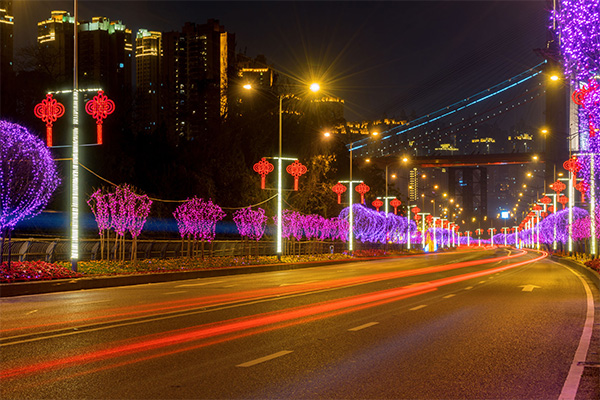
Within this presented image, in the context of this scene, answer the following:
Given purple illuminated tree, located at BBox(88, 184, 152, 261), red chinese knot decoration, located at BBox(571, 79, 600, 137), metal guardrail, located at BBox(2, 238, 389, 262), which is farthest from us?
purple illuminated tree, located at BBox(88, 184, 152, 261)

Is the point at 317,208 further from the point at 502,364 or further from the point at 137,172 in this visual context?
the point at 502,364

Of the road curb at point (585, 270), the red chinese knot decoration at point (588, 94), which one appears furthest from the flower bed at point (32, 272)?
the road curb at point (585, 270)

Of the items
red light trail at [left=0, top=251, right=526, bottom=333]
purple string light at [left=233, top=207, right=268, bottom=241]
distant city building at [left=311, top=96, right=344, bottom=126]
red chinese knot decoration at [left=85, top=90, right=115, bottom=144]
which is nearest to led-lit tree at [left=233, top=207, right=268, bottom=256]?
purple string light at [left=233, top=207, right=268, bottom=241]

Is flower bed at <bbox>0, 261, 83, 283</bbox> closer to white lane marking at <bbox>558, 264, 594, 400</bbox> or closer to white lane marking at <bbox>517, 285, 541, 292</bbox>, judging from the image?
white lane marking at <bbox>517, 285, 541, 292</bbox>

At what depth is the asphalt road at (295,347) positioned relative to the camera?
8156 mm

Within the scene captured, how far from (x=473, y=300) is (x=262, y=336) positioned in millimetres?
9469

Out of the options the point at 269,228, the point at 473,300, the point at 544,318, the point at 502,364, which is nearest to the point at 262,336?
the point at 502,364

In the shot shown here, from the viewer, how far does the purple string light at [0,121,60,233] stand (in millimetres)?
24500

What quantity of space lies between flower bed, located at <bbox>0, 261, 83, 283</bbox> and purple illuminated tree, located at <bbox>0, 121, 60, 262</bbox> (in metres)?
1.41

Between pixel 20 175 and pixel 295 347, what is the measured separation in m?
17.0

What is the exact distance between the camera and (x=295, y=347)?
36.2ft

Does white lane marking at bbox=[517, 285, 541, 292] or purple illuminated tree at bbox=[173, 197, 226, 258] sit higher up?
purple illuminated tree at bbox=[173, 197, 226, 258]

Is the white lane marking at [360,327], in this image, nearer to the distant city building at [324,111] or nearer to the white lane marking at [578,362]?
the white lane marking at [578,362]

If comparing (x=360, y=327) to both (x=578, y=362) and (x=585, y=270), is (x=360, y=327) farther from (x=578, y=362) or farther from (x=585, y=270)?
(x=585, y=270)
